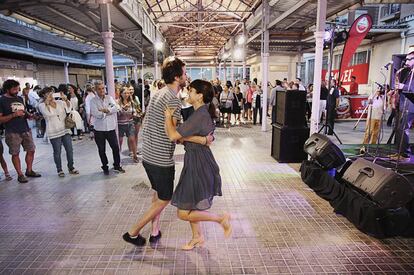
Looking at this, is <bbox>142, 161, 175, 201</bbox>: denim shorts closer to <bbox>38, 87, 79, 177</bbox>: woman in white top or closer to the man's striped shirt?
the man's striped shirt

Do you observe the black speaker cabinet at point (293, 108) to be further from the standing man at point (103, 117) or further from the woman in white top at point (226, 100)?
the woman in white top at point (226, 100)

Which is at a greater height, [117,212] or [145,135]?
[145,135]

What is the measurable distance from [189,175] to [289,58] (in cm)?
1884

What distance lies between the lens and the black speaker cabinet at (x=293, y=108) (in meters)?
5.54

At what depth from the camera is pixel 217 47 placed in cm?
2247

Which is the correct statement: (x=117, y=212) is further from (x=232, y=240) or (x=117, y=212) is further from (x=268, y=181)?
(x=268, y=181)

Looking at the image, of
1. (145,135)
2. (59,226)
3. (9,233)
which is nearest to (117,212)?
(59,226)

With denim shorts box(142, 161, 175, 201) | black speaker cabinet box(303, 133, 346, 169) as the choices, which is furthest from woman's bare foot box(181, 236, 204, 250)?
black speaker cabinet box(303, 133, 346, 169)

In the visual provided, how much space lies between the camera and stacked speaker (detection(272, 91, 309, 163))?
18.2 feet

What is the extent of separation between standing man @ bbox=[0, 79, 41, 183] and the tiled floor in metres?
0.59

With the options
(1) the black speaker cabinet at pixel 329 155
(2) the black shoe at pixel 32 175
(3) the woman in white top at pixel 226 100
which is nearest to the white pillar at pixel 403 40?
(3) the woman in white top at pixel 226 100

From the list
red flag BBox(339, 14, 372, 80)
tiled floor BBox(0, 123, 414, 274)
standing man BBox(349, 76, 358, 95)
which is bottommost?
tiled floor BBox(0, 123, 414, 274)

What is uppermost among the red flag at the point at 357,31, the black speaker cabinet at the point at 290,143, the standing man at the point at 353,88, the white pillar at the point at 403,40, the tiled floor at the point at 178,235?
the white pillar at the point at 403,40

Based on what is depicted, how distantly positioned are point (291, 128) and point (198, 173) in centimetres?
360
